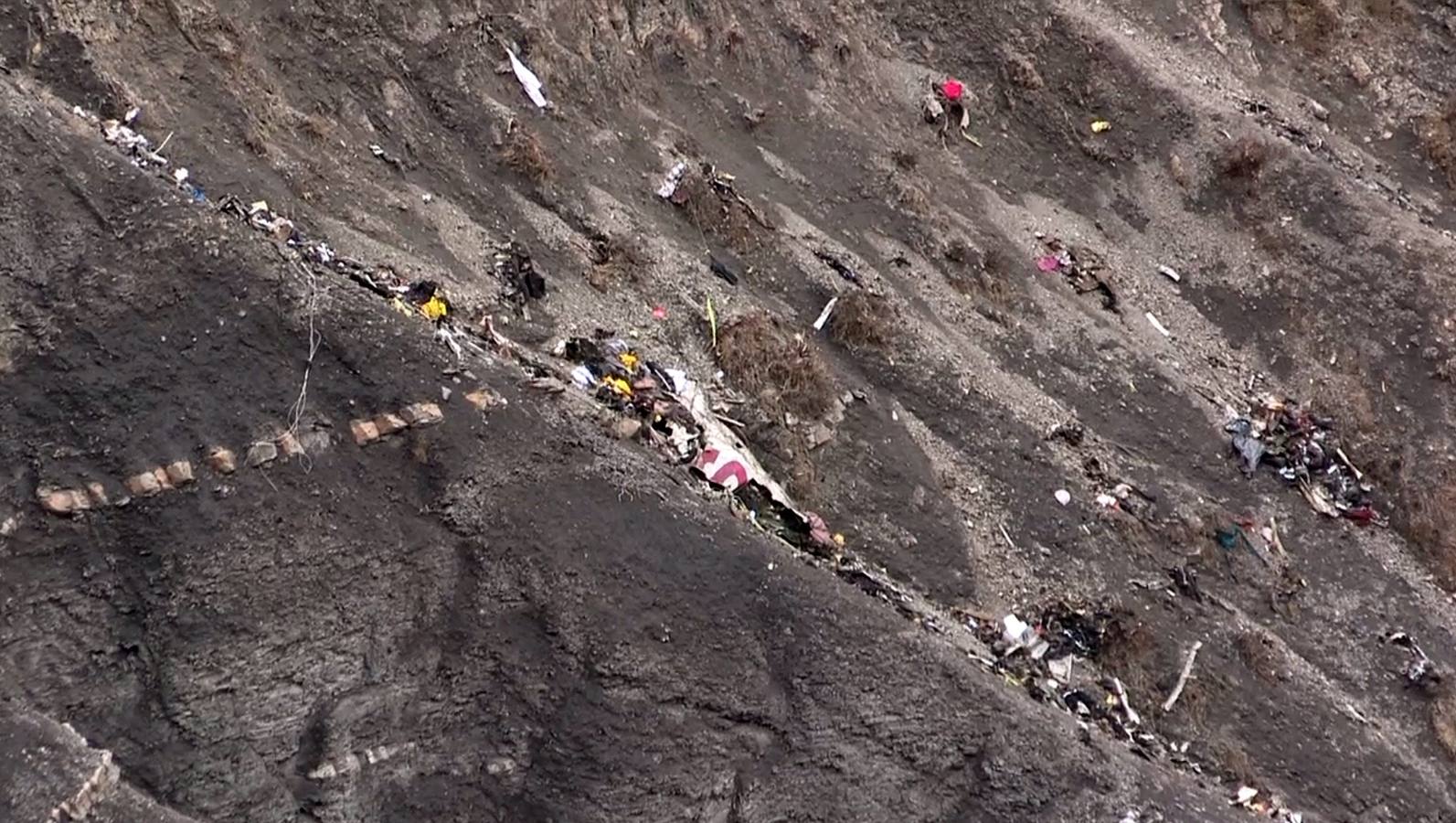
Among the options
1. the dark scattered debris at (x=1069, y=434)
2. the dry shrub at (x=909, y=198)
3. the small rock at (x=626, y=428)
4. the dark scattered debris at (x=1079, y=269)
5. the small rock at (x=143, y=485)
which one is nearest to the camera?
the small rock at (x=143, y=485)

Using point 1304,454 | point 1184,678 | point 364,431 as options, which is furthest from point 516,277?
point 1304,454

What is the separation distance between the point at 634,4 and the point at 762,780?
1131 centimetres

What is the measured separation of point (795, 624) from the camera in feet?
34.3

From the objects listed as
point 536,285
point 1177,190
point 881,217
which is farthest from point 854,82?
point 536,285

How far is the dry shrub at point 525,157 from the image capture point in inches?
565

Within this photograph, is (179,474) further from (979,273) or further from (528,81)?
(979,273)

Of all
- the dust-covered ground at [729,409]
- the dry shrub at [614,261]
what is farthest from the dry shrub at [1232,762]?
the dry shrub at [614,261]

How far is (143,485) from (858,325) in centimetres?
889

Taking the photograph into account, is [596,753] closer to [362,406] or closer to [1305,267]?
[362,406]

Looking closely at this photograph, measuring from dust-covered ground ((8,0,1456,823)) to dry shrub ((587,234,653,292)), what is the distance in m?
0.13

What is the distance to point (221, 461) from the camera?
371 inches

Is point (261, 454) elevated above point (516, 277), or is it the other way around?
point (516, 277)

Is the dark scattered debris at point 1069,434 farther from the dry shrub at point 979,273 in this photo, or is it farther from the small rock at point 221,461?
the small rock at point 221,461

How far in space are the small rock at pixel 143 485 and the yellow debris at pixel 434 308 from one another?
3158 mm
